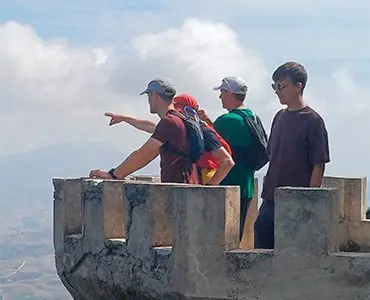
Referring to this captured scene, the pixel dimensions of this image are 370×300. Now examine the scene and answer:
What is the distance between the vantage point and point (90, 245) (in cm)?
948

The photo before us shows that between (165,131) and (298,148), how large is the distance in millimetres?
1207

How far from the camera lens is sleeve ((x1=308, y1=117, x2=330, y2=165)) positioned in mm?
8633

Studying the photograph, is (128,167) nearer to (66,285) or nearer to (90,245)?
(90,245)

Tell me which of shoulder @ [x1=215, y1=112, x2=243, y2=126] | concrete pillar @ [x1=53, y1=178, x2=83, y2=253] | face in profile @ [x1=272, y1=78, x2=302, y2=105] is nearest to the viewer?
face in profile @ [x1=272, y1=78, x2=302, y2=105]

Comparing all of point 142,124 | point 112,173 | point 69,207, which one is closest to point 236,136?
point 112,173

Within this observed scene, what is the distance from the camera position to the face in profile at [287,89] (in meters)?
8.78

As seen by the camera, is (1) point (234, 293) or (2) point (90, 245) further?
(2) point (90, 245)

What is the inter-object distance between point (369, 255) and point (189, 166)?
2220mm

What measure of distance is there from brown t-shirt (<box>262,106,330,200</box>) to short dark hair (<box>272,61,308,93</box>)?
270mm

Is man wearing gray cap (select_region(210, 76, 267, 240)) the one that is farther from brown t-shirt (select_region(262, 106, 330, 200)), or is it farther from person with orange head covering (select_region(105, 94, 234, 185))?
brown t-shirt (select_region(262, 106, 330, 200))

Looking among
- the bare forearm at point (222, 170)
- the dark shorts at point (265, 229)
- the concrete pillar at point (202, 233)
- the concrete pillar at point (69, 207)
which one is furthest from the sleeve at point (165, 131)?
the concrete pillar at point (69, 207)

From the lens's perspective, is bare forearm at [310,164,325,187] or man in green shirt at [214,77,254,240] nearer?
bare forearm at [310,164,325,187]

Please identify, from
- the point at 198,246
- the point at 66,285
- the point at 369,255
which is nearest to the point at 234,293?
the point at 198,246

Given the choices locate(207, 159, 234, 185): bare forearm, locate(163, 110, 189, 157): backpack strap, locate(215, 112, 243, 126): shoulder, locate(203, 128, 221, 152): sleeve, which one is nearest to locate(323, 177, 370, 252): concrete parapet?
locate(215, 112, 243, 126): shoulder
